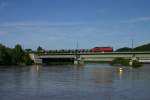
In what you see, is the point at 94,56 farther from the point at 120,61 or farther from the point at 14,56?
the point at 14,56

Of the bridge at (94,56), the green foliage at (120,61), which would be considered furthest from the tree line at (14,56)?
the green foliage at (120,61)

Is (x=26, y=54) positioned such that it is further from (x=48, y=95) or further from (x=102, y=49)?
(x=48, y=95)

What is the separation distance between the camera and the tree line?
119944 mm

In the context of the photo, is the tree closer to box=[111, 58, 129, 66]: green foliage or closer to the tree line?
the tree line

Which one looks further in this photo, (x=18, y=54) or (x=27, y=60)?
(x=27, y=60)

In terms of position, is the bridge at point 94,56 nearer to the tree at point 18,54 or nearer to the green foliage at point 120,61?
the green foliage at point 120,61

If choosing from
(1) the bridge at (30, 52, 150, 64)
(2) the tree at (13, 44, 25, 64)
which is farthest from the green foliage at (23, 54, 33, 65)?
(1) the bridge at (30, 52, 150, 64)

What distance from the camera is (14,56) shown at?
409ft

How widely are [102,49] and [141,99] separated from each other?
109 metres

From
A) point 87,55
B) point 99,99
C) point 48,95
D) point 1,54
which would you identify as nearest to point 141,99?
point 99,99

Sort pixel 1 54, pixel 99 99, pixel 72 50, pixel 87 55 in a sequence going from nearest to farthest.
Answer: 1. pixel 99 99
2. pixel 1 54
3. pixel 87 55
4. pixel 72 50

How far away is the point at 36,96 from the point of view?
107ft

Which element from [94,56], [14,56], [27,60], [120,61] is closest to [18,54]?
[14,56]

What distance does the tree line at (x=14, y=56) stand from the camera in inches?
4722
